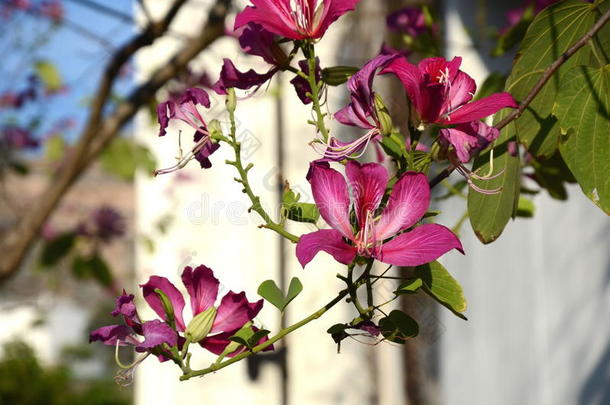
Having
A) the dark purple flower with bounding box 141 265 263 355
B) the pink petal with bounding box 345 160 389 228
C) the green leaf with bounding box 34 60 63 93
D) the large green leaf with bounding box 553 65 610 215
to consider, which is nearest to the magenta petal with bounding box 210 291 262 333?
the dark purple flower with bounding box 141 265 263 355

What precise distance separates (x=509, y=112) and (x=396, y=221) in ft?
0.69

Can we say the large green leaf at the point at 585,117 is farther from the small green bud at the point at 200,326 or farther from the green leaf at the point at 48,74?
the green leaf at the point at 48,74

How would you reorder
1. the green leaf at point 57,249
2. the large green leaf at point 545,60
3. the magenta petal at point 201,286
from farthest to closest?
the green leaf at point 57,249 < the large green leaf at point 545,60 < the magenta petal at point 201,286

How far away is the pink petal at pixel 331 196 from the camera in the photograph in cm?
47

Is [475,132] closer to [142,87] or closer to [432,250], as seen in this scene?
[432,250]

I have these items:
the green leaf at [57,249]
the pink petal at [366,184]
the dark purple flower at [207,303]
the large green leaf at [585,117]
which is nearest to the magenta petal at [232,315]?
the dark purple flower at [207,303]

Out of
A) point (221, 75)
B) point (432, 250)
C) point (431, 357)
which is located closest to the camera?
point (432, 250)

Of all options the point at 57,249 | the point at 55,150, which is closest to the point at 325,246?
the point at 57,249

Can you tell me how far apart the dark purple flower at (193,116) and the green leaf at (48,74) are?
236 centimetres

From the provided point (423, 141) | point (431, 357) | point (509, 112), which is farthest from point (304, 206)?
point (431, 357)

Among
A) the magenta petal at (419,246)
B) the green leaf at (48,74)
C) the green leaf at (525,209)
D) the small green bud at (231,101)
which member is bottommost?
the magenta petal at (419,246)

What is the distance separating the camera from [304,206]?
0.51m

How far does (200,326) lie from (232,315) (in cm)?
3

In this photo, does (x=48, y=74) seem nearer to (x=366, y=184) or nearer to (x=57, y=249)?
(x=57, y=249)
